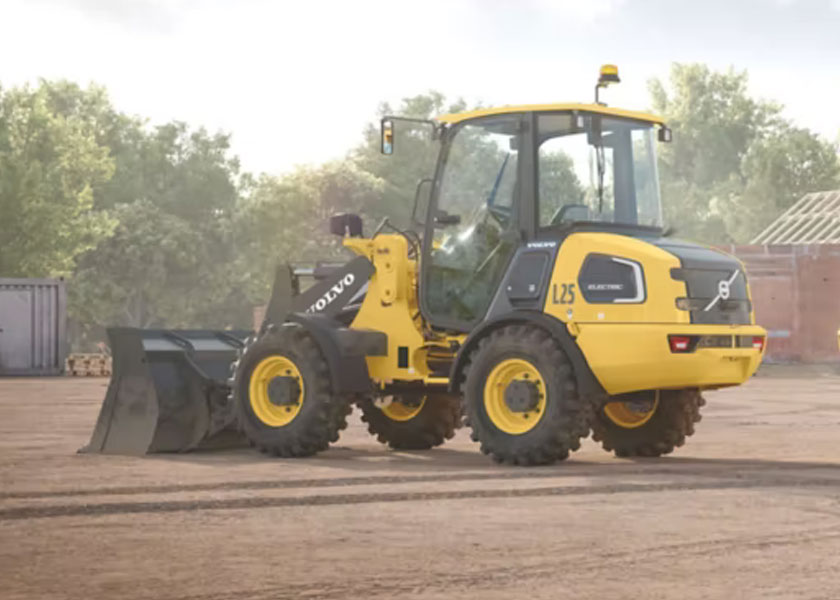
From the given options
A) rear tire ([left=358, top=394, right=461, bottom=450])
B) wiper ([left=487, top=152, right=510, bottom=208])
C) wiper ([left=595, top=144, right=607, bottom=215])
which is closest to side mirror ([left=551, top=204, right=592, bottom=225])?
wiper ([left=595, top=144, right=607, bottom=215])

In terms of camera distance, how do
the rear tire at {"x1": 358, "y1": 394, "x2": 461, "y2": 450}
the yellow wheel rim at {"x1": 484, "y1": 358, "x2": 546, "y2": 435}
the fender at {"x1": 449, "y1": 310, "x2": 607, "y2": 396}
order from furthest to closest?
1. the rear tire at {"x1": 358, "y1": 394, "x2": 461, "y2": 450}
2. the yellow wheel rim at {"x1": 484, "y1": 358, "x2": 546, "y2": 435}
3. the fender at {"x1": 449, "y1": 310, "x2": 607, "y2": 396}

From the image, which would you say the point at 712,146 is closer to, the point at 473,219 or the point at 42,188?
the point at 42,188

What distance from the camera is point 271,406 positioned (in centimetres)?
1365

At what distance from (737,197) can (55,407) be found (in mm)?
67617

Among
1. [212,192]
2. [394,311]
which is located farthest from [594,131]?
[212,192]

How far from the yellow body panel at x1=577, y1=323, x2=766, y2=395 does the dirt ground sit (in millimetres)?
674

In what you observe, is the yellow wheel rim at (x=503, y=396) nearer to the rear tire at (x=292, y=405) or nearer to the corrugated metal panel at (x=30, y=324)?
the rear tire at (x=292, y=405)

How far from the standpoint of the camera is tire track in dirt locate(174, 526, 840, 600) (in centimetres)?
670

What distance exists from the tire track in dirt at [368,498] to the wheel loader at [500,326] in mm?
1257

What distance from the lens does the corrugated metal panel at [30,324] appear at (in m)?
38.7

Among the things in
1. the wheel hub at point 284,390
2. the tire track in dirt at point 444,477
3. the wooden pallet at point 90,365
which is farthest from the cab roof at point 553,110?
the wooden pallet at point 90,365

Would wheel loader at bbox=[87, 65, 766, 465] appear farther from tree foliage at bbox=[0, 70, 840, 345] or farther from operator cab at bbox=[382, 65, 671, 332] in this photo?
tree foliage at bbox=[0, 70, 840, 345]

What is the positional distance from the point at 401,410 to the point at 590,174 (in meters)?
3.13

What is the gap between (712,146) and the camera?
322ft
